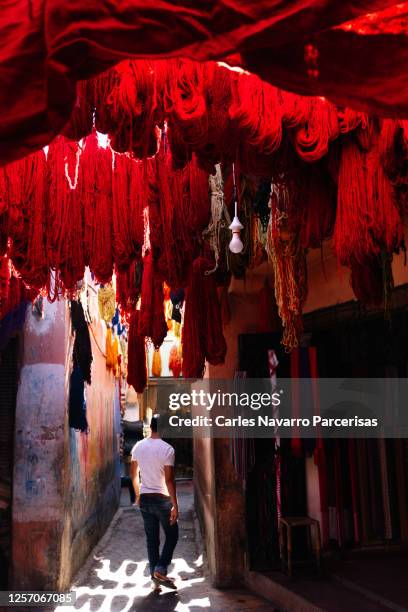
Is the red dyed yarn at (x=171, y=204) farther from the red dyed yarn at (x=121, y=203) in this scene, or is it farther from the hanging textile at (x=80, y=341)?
the hanging textile at (x=80, y=341)

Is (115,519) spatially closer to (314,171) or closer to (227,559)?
(227,559)

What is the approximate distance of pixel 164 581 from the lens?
6.16 meters

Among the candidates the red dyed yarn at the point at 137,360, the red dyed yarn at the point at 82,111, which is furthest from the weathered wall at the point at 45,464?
the red dyed yarn at the point at 82,111

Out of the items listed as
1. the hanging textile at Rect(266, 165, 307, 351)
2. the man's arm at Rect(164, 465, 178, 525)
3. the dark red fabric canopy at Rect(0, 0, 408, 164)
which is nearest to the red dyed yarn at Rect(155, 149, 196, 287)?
the hanging textile at Rect(266, 165, 307, 351)

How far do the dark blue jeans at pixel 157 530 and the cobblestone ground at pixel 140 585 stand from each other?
0.30 metres

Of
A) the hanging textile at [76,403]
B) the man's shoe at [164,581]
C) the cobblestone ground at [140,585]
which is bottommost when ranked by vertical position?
the cobblestone ground at [140,585]

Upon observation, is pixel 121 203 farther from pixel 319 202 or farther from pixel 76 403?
pixel 76 403

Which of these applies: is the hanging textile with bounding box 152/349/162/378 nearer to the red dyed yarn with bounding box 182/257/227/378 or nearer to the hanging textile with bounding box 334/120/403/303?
the red dyed yarn with bounding box 182/257/227/378

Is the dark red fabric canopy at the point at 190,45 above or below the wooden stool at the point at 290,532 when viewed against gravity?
above

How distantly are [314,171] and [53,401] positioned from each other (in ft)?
14.4

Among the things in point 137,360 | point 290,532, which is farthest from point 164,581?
point 137,360

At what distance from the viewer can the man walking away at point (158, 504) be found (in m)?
6.31

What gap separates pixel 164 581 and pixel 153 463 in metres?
1.27

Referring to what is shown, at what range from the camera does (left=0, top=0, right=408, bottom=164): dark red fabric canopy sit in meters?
1.52
